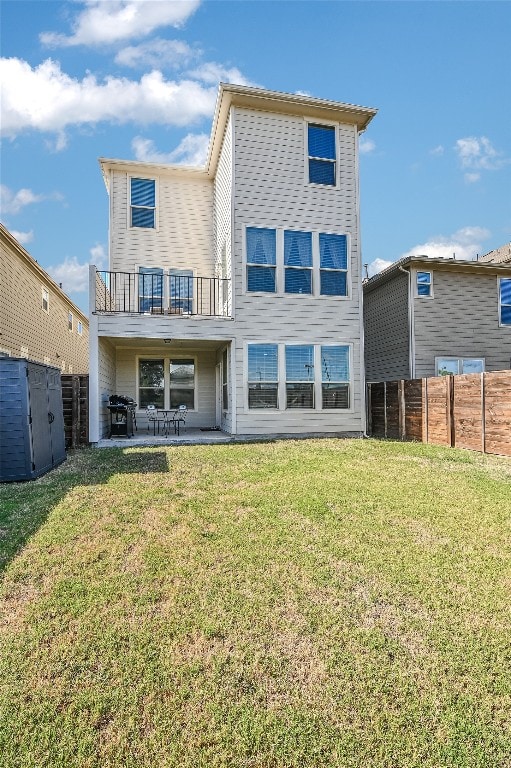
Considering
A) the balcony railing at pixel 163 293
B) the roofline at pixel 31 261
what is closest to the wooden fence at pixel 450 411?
the balcony railing at pixel 163 293

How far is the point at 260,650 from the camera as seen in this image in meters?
2.47

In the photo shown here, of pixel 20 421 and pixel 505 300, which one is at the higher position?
pixel 505 300

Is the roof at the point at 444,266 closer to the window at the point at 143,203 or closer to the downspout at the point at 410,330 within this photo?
the downspout at the point at 410,330

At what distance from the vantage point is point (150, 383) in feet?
42.4

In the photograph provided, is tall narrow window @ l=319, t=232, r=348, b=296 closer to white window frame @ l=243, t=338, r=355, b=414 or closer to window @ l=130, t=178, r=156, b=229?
white window frame @ l=243, t=338, r=355, b=414

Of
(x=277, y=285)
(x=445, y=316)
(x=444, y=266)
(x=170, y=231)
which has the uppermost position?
(x=170, y=231)

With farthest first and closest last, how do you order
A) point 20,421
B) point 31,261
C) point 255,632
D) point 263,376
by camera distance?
point 31,261 → point 263,376 → point 20,421 → point 255,632

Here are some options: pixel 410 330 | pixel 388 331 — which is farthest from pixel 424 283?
pixel 388 331

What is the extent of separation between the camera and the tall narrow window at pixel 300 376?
422 inches

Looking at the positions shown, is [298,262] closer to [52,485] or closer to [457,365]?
[457,365]

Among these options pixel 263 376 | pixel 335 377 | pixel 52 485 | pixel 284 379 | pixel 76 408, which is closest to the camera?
pixel 52 485

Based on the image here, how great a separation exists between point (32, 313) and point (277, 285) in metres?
9.10

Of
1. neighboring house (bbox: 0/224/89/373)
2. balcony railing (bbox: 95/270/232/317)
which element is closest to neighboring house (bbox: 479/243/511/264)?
balcony railing (bbox: 95/270/232/317)

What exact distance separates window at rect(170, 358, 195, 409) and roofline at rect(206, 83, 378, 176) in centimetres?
673
